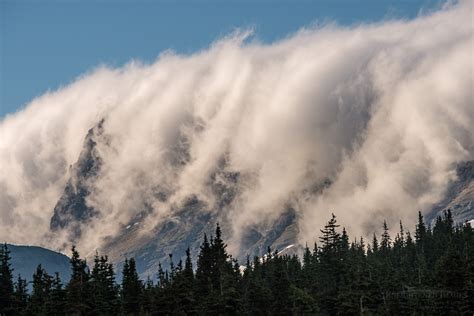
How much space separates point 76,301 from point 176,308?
48.9 feet

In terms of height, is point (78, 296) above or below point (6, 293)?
below

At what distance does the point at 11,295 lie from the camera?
5241 inches

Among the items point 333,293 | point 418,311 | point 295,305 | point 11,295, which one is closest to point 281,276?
point 333,293

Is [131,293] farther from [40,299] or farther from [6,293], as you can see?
[6,293]

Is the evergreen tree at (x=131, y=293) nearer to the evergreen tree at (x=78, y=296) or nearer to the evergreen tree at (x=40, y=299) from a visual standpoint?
the evergreen tree at (x=78, y=296)

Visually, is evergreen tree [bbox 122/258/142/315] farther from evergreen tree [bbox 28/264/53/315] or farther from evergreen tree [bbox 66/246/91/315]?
evergreen tree [bbox 28/264/53/315]

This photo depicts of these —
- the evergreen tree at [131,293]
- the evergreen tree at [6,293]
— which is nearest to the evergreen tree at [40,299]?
the evergreen tree at [6,293]

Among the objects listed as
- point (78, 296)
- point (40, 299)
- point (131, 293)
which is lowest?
point (78, 296)

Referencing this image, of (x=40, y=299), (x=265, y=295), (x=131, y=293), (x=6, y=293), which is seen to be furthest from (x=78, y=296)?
(x=265, y=295)

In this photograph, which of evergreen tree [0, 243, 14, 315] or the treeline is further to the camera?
evergreen tree [0, 243, 14, 315]

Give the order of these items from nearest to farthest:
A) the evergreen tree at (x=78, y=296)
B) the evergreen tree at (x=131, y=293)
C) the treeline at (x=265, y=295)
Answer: the treeline at (x=265, y=295)
the evergreen tree at (x=78, y=296)
the evergreen tree at (x=131, y=293)

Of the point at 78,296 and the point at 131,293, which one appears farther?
the point at 131,293

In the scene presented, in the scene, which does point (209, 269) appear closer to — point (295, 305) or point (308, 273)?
point (308, 273)

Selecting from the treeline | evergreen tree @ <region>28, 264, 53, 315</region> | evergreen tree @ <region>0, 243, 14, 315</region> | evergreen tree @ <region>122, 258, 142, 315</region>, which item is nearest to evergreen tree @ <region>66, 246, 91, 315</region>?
the treeline
